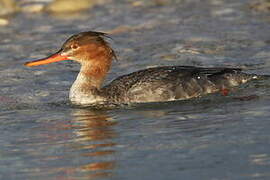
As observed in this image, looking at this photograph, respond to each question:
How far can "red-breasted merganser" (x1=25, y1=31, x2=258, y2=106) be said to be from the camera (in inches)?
414

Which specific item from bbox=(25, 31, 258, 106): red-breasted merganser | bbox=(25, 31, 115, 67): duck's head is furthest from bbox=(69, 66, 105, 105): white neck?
bbox=(25, 31, 115, 67): duck's head

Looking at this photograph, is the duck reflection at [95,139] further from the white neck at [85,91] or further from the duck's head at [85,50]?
the duck's head at [85,50]

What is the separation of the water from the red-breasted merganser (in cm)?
21

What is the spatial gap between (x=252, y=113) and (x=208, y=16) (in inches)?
292

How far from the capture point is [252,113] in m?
9.12

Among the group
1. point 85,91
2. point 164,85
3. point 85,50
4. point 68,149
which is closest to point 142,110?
point 164,85

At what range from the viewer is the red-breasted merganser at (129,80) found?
10.5 m

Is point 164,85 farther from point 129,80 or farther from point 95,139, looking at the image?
point 95,139

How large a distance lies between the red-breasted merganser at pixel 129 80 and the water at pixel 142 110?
0.70 ft

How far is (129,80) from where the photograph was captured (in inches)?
419

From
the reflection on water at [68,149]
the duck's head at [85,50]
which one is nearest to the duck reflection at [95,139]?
the reflection on water at [68,149]

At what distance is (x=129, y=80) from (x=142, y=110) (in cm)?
78

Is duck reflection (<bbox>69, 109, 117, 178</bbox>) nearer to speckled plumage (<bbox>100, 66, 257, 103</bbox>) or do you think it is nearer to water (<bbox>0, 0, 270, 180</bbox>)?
water (<bbox>0, 0, 270, 180</bbox>)

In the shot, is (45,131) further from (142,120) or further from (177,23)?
(177,23)
